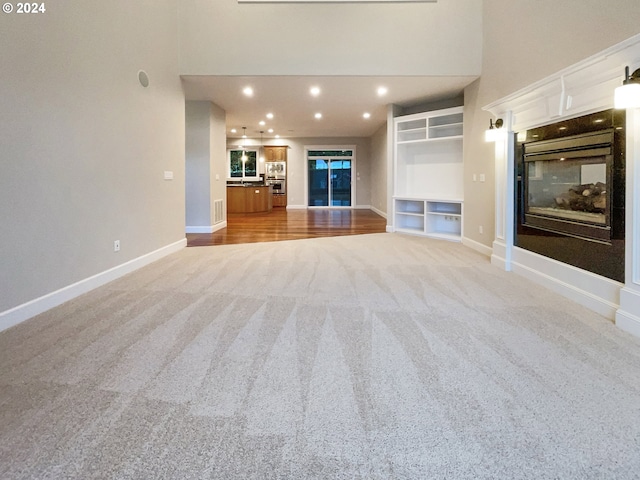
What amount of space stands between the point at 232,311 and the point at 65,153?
193 cm

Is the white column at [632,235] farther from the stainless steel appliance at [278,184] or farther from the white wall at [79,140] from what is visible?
the stainless steel appliance at [278,184]

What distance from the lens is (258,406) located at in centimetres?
176

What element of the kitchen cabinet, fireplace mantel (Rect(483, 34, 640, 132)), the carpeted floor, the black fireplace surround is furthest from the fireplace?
the kitchen cabinet

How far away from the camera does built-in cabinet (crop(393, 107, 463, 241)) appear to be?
24.3ft

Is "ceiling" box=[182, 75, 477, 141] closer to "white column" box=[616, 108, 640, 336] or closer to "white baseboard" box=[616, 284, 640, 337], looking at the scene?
"white column" box=[616, 108, 640, 336]

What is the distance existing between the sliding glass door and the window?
83.5 inches

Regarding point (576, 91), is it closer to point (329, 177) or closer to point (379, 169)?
point (379, 169)

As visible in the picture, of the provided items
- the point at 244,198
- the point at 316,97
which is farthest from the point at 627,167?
the point at 244,198

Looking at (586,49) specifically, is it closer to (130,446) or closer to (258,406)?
(258,406)

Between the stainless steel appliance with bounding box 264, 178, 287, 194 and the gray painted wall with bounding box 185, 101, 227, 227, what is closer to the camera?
the gray painted wall with bounding box 185, 101, 227, 227

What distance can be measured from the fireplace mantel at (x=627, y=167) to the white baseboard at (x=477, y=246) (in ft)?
2.57

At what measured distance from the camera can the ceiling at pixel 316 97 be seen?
244 inches

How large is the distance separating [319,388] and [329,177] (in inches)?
541

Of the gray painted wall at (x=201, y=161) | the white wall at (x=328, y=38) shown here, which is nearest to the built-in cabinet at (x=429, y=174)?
the white wall at (x=328, y=38)
